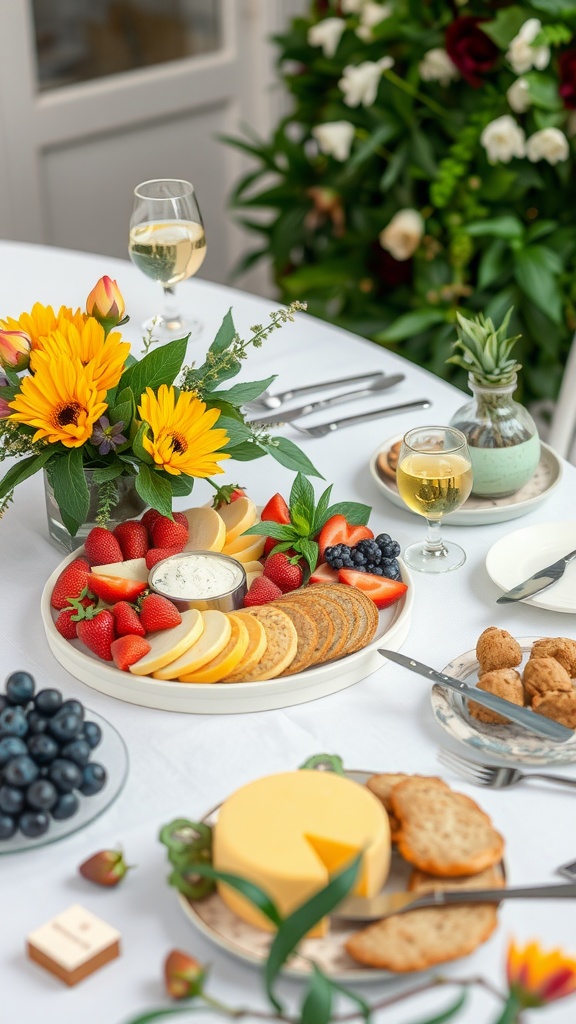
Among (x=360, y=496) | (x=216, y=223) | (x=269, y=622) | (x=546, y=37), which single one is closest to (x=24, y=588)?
(x=269, y=622)

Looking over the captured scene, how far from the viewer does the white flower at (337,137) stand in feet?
9.99

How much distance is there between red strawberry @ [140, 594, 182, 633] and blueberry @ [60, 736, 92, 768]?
0.74 feet

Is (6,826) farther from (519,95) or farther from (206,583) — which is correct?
(519,95)

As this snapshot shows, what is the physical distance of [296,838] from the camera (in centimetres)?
96

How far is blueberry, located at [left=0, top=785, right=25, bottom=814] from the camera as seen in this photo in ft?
3.43

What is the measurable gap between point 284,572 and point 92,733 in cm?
37

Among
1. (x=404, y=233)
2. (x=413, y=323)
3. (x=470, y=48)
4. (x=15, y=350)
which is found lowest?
(x=413, y=323)

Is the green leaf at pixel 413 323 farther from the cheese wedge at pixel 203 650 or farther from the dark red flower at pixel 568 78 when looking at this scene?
the cheese wedge at pixel 203 650

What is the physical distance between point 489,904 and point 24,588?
2.50ft

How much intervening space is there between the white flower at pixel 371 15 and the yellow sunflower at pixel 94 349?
1959 millimetres

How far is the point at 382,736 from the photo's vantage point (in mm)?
1225

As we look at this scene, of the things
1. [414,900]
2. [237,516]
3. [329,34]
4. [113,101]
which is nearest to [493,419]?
[237,516]

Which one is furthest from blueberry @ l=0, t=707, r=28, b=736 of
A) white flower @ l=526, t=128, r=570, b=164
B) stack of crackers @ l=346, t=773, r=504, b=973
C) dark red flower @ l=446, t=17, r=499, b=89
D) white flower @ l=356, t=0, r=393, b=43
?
white flower @ l=356, t=0, r=393, b=43


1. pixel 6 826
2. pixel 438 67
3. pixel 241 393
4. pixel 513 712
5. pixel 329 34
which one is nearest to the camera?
pixel 6 826
